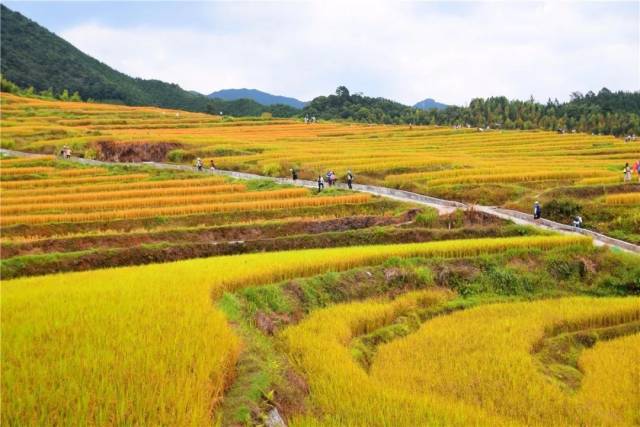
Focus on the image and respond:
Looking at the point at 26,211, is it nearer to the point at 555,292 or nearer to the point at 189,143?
the point at 189,143

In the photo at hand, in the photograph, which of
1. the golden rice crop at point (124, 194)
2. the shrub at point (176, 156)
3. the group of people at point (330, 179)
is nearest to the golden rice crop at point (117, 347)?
the golden rice crop at point (124, 194)

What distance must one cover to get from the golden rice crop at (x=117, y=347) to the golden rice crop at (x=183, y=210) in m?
9.02

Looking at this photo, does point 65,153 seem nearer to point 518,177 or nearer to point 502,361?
point 518,177

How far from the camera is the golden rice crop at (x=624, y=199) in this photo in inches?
852

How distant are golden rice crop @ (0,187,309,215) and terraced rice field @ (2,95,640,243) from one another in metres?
5.62

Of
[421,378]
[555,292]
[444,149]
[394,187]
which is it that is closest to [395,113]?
[444,149]

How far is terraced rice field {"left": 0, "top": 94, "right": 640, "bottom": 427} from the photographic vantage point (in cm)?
642

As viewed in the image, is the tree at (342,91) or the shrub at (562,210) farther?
the tree at (342,91)

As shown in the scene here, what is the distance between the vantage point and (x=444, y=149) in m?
44.9

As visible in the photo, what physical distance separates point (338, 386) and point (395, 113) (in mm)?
93129

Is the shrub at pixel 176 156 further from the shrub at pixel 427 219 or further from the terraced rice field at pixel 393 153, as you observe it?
the shrub at pixel 427 219

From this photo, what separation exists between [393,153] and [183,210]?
20002 millimetres

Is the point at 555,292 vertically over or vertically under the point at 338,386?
under

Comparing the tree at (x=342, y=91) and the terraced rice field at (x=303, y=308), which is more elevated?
the tree at (x=342, y=91)
